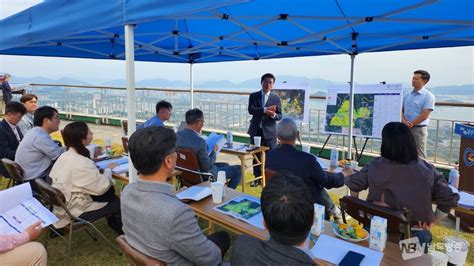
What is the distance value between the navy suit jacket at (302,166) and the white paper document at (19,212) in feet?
5.17

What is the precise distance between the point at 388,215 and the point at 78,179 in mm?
2198

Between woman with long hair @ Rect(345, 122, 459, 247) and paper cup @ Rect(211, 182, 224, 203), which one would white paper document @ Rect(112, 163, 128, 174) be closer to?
paper cup @ Rect(211, 182, 224, 203)

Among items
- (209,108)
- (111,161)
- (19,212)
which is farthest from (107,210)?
(209,108)

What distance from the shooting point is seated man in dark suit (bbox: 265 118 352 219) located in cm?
228

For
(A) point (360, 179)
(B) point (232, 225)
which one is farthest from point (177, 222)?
(A) point (360, 179)

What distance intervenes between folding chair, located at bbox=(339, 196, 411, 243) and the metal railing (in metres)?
3.79

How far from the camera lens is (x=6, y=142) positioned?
11.8 feet

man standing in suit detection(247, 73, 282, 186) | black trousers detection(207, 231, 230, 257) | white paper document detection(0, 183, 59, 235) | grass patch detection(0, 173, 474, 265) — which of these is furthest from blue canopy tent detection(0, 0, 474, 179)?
grass patch detection(0, 173, 474, 265)

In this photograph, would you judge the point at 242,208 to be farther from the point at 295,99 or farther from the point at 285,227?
the point at 295,99

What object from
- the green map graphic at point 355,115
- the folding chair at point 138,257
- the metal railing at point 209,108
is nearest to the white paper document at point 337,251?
the folding chair at point 138,257

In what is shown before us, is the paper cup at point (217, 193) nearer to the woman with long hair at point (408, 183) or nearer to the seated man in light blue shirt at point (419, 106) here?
the woman with long hair at point (408, 183)

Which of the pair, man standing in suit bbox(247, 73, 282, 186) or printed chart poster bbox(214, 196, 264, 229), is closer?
printed chart poster bbox(214, 196, 264, 229)

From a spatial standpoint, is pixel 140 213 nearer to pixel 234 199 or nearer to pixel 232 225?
pixel 232 225

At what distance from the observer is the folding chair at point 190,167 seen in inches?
123
